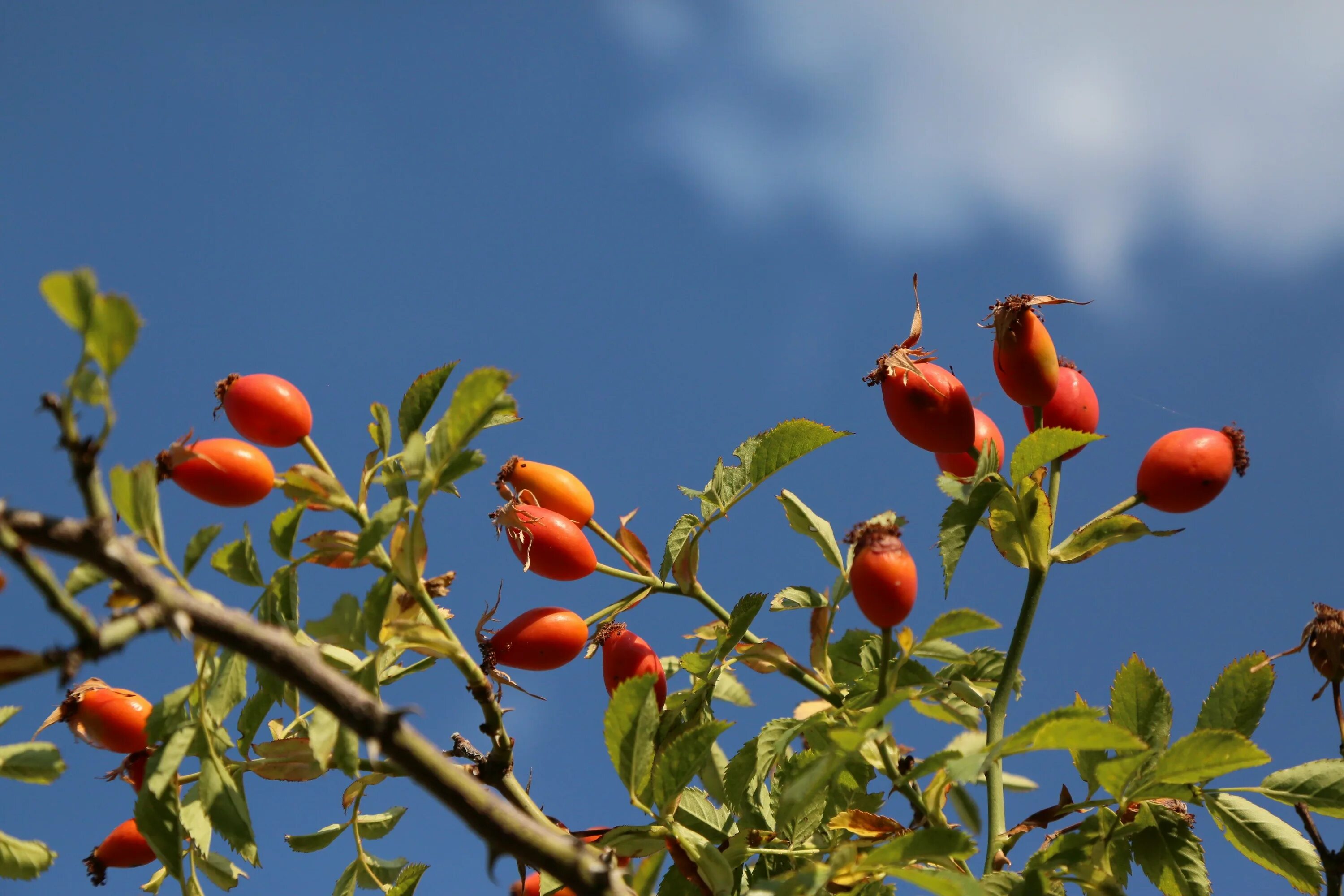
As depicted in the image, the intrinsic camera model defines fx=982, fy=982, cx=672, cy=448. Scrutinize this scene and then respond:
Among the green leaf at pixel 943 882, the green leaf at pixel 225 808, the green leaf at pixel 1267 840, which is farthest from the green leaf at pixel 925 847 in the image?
the green leaf at pixel 225 808

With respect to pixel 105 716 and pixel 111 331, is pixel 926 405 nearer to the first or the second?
pixel 111 331

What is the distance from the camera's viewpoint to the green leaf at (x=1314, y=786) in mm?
1945

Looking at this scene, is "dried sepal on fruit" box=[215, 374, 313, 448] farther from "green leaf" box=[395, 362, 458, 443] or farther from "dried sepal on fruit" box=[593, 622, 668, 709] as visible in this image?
"dried sepal on fruit" box=[593, 622, 668, 709]

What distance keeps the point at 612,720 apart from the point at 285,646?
2.27ft

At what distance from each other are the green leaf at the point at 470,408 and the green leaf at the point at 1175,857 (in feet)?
5.11

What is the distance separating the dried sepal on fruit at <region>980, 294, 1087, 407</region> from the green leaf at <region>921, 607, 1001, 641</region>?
90 centimetres

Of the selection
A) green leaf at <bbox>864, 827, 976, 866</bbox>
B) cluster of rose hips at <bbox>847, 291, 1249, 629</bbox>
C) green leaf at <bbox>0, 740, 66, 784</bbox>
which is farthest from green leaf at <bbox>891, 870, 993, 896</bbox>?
green leaf at <bbox>0, 740, 66, 784</bbox>

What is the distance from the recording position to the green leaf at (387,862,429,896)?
79.5 inches

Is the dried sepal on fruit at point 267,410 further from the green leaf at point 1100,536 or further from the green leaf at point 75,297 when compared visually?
the green leaf at point 1100,536

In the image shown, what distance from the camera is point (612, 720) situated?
1.69 metres

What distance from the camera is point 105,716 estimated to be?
7.24 ft

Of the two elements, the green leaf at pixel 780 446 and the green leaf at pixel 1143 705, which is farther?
the green leaf at pixel 780 446

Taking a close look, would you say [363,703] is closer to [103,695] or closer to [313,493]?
[313,493]

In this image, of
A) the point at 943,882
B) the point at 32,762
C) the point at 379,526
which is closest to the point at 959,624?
the point at 943,882
